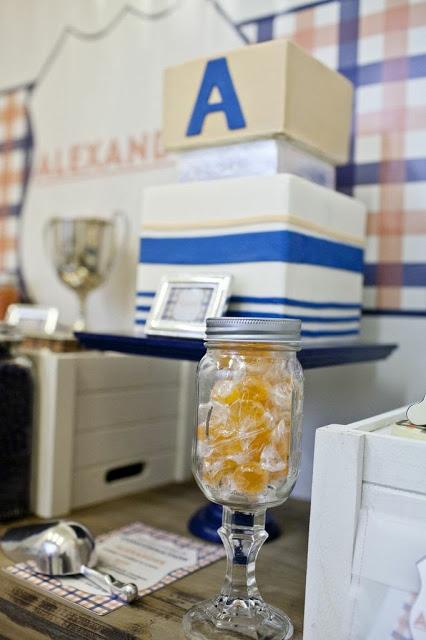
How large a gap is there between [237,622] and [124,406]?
1.73 ft

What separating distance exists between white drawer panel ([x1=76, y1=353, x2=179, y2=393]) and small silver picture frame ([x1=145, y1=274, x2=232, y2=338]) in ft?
0.62

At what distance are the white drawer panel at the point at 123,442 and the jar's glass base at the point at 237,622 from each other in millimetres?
417

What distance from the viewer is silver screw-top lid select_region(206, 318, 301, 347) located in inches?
24.0

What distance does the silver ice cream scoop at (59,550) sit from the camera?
767mm

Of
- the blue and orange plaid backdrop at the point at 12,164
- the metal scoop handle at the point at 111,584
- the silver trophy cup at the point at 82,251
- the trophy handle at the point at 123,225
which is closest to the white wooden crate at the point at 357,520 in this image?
the metal scoop handle at the point at 111,584

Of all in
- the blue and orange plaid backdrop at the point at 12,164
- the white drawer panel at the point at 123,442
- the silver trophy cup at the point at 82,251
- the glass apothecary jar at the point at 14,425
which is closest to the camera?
the glass apothecary jar at the point at 14,425

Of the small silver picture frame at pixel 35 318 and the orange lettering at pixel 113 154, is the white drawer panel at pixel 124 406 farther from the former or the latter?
the orange lettering at pixel 113 154

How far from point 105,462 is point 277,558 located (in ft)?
1.15

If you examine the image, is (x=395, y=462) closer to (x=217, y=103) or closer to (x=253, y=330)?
(x=253, y=330)

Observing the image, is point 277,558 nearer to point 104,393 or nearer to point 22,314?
point 104,393

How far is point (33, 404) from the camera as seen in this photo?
100 centimetres

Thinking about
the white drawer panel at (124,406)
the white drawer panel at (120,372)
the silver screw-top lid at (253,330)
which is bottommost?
the white drawer panel at (124,406)

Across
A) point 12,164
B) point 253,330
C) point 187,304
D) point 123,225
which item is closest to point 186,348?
point 187,304

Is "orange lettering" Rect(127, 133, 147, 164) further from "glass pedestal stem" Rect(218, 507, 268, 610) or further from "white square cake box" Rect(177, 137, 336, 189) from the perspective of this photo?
"glass pedestal stem" Rect(218, 507, 268, 610)
